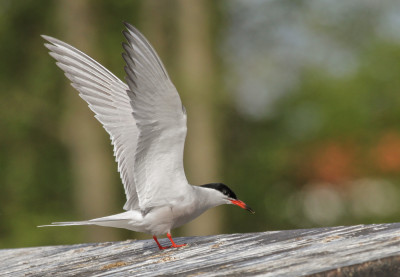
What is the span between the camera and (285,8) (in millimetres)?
16719

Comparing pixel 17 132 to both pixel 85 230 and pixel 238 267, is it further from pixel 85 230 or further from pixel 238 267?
pixel 238 267

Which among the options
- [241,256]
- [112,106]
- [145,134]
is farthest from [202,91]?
[241,256]

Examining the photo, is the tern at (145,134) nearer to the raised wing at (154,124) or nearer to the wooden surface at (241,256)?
the raised wing at (154,124)

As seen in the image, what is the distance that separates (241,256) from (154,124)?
1202 millimetres

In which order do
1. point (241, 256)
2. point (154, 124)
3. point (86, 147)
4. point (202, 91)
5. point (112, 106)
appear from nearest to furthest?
point (241, 256)
point (154, 124)
point (112, 106)
point (202, 91)
point (86, 147)

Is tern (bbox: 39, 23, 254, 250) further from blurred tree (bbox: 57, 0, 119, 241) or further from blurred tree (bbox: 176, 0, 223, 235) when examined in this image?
blurred tree (bbox: 57, 0, 119, 241)

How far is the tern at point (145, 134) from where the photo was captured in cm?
457

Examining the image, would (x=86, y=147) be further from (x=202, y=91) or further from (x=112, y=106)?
(x=112, y=106)

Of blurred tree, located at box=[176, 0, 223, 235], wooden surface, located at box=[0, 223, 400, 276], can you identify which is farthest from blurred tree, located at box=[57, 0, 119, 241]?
wooden surface, located at box=[0, 223, 400, 276]

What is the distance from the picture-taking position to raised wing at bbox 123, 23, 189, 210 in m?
4.52

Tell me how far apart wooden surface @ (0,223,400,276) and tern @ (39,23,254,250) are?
0.19m

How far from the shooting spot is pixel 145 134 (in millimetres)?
4789


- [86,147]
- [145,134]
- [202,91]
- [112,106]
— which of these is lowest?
[86,147]

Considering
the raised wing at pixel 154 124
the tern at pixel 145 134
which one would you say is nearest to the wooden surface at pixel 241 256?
the tern at pixel 145 134
